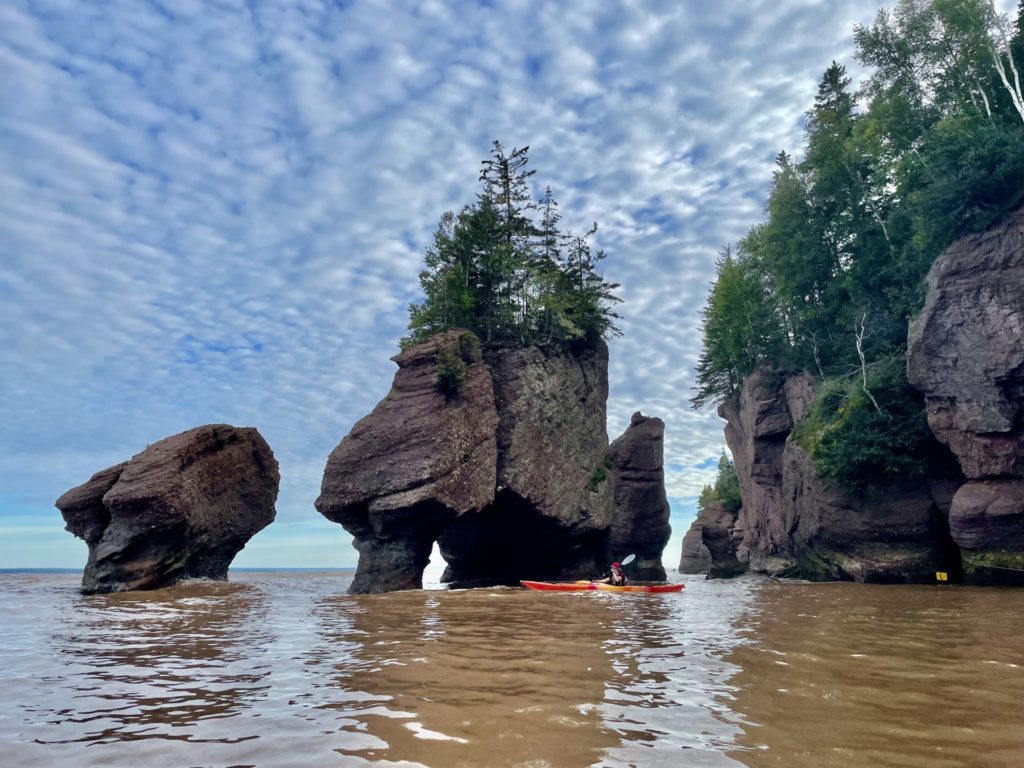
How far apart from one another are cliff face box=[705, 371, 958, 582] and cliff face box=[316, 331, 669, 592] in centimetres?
965

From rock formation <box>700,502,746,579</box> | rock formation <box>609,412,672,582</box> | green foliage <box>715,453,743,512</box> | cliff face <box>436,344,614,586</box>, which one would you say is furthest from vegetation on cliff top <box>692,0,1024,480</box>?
green foliage <box>715,453,743,512</box>

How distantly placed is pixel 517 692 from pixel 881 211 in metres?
35.9

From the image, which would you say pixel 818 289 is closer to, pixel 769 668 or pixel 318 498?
pixel 318 498

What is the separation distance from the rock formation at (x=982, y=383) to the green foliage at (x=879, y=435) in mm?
1726

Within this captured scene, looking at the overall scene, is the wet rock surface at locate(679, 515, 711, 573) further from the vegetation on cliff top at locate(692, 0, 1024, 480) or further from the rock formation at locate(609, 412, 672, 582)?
the vegetation on cliff top at locate(692, 0, 1024, 480)

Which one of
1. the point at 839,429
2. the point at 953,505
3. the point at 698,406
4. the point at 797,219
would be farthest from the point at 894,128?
the point at 698,406

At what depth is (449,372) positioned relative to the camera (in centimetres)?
2528

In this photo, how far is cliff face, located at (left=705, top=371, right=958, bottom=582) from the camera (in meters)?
24.4

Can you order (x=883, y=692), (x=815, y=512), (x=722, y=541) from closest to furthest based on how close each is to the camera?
(x=883, y=692), (x=815, y=512), (x=722, y=541)

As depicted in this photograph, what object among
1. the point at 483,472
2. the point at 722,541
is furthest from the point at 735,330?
the point at 483,472

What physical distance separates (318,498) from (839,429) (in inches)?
831

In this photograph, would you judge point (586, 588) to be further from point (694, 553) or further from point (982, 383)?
point (694, 553)

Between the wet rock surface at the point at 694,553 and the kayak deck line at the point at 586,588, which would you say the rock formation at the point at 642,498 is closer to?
the kayak deck line at the point at 586,588

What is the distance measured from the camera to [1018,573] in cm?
2056
